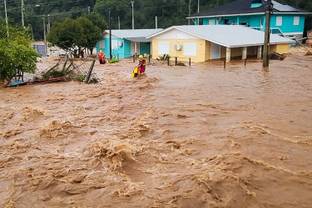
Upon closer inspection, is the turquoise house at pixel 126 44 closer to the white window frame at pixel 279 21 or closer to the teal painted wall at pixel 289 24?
the teal painted wall at pixel 289 24

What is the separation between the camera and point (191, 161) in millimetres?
8500

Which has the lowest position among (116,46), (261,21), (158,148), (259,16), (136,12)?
(158,148)

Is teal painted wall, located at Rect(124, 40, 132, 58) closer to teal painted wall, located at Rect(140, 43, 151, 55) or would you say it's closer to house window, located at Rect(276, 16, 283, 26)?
teal painted wall, located at Rect(140, 43, 151, 55)

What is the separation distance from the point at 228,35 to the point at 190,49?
4.21 m

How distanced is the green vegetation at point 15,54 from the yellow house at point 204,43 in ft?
49.3

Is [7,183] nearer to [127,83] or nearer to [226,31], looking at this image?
[127,83]

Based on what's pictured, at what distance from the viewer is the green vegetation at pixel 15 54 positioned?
66.4ft

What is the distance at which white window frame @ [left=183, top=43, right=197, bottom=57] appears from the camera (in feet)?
109

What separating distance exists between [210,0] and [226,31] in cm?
3548

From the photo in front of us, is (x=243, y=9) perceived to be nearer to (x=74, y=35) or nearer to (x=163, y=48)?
(x=163, y=48)

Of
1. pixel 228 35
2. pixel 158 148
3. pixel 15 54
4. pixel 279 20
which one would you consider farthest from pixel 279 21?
pixel 158 148

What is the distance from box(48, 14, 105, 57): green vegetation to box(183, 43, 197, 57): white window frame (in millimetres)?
11640

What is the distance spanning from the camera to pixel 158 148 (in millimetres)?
9477

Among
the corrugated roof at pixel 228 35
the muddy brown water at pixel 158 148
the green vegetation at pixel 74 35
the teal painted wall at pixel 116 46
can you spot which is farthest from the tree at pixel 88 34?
the muddy brown water at pixel 158 148
